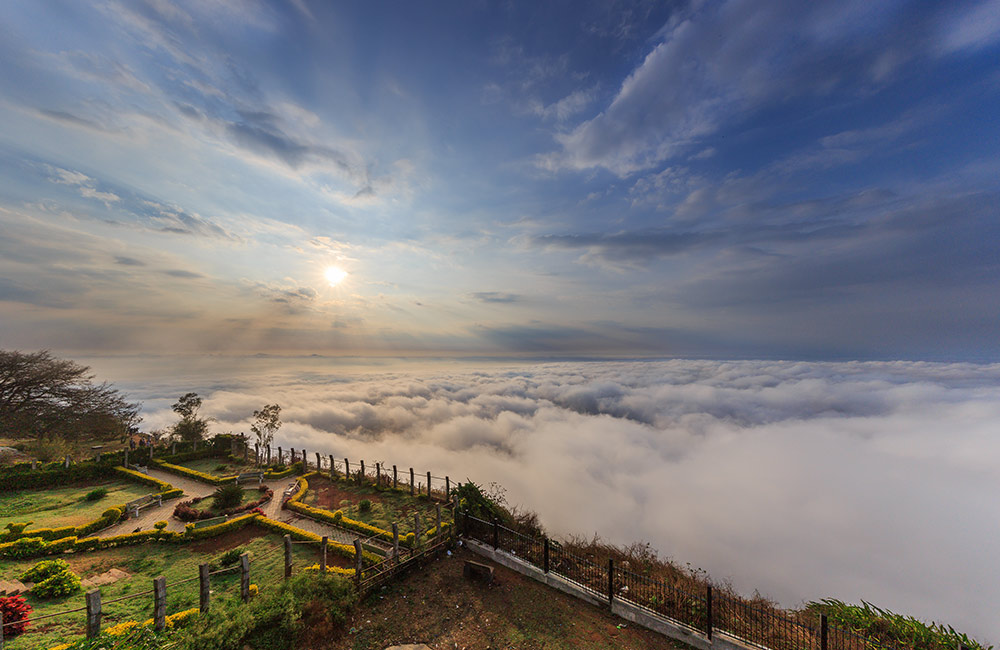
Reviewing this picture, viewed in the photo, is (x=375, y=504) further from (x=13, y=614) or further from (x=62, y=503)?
(x=62, y=503)

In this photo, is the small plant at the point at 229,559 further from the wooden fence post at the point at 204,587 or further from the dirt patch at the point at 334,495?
the dirt patch at the point at 334,495

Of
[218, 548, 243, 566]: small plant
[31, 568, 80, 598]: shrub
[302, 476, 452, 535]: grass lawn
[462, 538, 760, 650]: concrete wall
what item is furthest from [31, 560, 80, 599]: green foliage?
[462, 538, 760, 650]: concrete wall

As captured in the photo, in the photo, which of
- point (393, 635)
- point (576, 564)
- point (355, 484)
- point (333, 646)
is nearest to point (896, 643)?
point (576, 564)

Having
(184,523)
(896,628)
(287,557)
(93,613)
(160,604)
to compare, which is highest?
(93,613)

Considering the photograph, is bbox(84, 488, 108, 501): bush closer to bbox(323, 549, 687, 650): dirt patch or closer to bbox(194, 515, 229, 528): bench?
bbox(194, 515, 229, 528): bench

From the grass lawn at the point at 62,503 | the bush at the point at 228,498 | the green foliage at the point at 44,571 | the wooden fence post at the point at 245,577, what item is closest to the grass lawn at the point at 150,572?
the green foliage at the point at 44,571

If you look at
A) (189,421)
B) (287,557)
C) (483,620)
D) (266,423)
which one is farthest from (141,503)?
(483,620)
